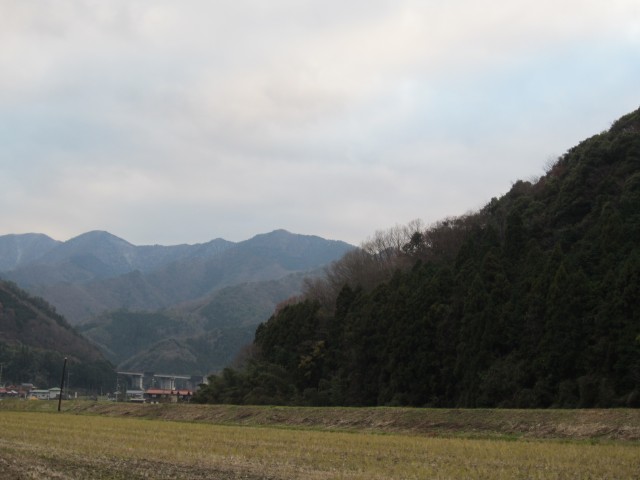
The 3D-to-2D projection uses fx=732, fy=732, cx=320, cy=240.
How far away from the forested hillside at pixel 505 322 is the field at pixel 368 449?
9394 millimetres

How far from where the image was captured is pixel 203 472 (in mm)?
16469

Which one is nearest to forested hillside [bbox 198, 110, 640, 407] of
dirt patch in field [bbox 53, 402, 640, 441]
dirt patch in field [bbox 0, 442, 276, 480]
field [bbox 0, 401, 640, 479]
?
dirt patch in field [bbox 53, 402, 640, 441]

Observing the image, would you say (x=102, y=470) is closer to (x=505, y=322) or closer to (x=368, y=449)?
(x=368, y=449)

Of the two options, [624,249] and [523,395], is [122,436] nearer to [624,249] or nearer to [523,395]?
[523,395]

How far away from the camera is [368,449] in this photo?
22.0 meters

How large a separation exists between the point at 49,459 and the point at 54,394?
125 meters

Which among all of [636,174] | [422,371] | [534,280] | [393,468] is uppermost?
[636,174]

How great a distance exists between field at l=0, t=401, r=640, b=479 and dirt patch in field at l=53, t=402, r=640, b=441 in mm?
56

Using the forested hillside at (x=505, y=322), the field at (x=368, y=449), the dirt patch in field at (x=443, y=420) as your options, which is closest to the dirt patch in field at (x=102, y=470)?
the field at (x=368, y=449)

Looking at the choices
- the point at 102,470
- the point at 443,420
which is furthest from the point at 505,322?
the point at 102,470

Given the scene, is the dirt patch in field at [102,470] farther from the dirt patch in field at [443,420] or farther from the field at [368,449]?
the dirt patch in field at [443,420]

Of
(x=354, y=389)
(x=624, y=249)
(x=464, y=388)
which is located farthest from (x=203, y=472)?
(x=354, y=389)

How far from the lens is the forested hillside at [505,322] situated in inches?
1459

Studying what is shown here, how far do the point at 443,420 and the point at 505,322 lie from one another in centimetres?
1361
